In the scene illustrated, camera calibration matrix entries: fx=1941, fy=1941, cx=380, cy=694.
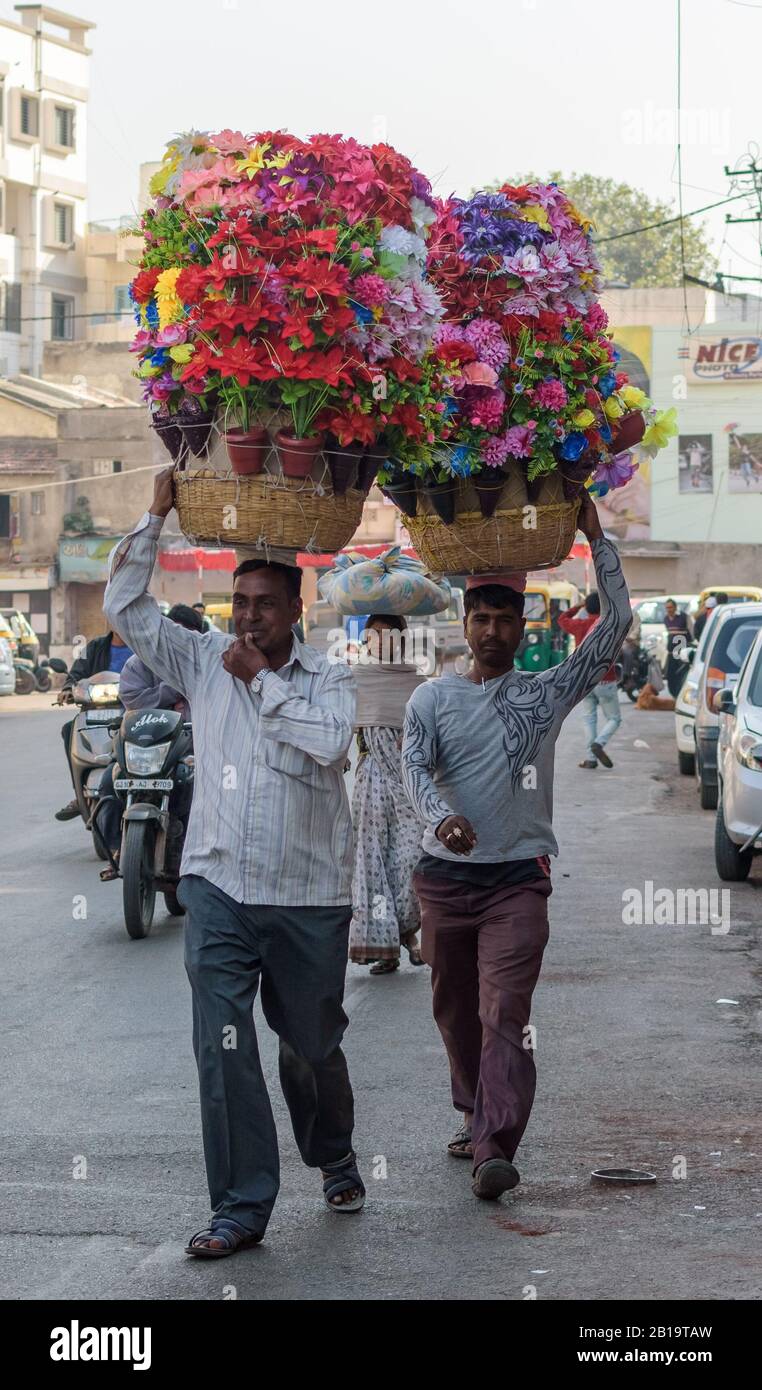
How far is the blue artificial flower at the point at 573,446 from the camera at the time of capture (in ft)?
19.6

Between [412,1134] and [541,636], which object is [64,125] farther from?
[412,1134]

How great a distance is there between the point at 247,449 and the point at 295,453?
0.43 feet

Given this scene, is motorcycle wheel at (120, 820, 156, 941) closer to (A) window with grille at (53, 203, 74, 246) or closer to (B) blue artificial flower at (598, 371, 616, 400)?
(B) blue artificial flower at (598, 371, 616, 400)

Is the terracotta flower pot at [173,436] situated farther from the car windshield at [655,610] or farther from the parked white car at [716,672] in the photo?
the car windshield at [655,610]

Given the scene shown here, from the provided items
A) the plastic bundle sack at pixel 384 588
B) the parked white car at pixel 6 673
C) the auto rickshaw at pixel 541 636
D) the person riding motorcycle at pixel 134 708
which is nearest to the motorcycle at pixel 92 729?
the person riding motorcycle at pixel 134 708

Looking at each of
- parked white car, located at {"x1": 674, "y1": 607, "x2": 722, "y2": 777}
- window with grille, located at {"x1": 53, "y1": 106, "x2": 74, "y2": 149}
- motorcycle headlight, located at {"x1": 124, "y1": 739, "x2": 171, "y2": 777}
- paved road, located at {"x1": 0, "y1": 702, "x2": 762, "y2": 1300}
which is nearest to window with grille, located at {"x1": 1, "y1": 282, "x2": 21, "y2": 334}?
window with grille, located at {"x1": 53, "y1": 106, "x2": 74, "y2": 149}

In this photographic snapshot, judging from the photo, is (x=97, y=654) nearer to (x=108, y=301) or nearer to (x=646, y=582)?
(x=646, y=582)

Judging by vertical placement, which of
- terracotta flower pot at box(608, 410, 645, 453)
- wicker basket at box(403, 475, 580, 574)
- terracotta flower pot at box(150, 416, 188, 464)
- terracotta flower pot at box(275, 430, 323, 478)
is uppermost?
terracotta flower pot at box(608, 410, 645, 453)

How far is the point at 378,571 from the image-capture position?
10008 mm

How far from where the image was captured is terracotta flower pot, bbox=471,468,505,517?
5.93 m

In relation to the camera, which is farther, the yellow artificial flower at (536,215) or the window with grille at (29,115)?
the window with grille at (29,115)

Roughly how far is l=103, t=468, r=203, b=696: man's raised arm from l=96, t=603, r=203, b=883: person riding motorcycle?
16.5 feet

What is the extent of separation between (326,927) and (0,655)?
30197 mm

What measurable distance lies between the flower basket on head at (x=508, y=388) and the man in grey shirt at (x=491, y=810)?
8.6 inches
